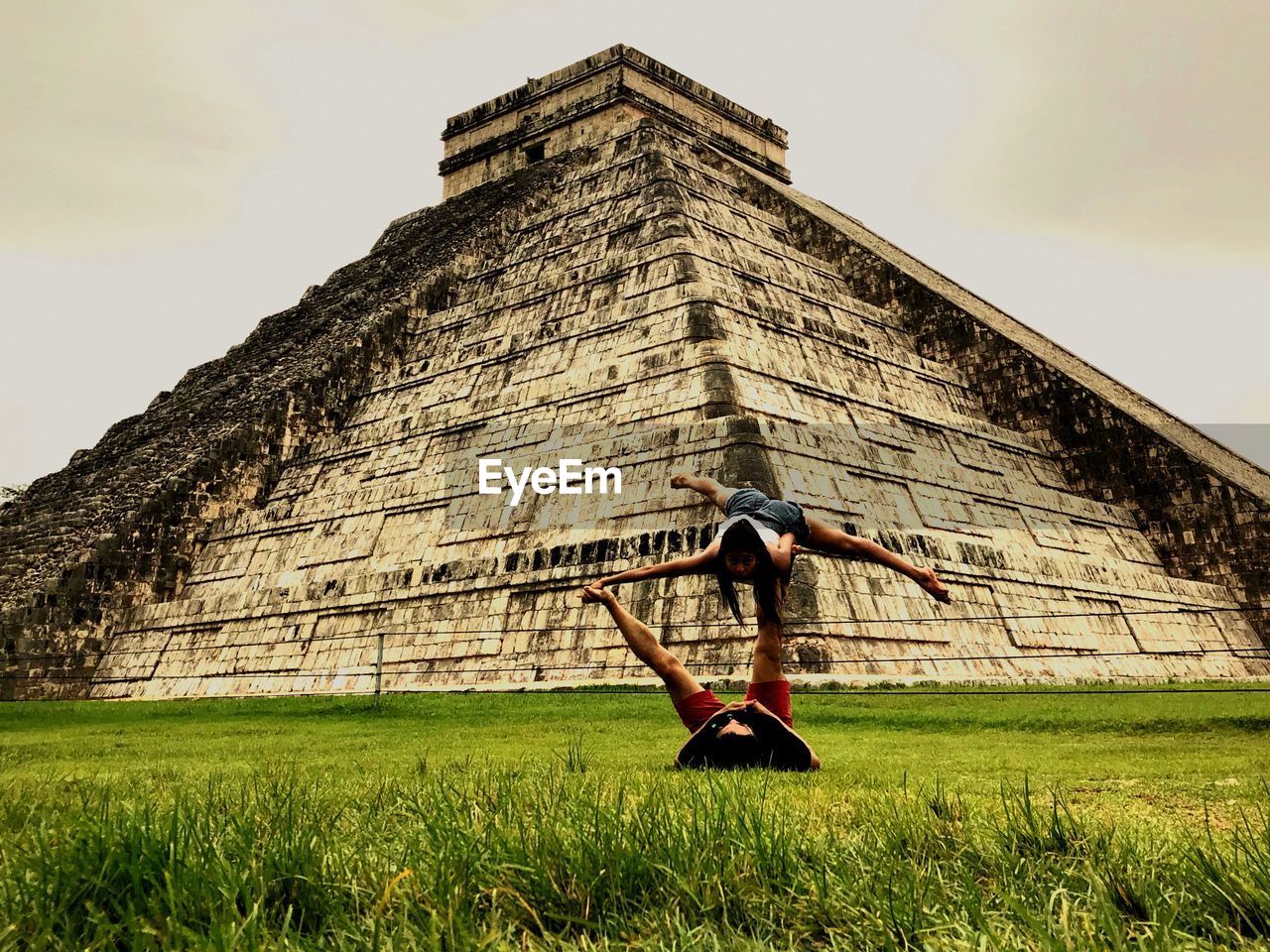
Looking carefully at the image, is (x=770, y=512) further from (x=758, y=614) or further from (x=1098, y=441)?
(x=1098, y=441)

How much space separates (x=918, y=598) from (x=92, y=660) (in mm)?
13489

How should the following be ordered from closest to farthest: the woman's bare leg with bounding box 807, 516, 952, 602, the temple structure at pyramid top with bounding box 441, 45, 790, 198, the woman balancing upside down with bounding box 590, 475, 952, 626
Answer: the woman's bare leg with bounding box 807, 516, 952, 602
the woman balancing upside down with bounding box 590, 475, 952, 626
the temple structure at pyramid top with bounding box 441, 45, 790, 198

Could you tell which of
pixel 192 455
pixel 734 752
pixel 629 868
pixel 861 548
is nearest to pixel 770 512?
pixel 861 548

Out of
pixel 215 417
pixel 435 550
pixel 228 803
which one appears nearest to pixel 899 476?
pixel 435 550

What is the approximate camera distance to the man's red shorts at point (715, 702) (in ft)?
16.0

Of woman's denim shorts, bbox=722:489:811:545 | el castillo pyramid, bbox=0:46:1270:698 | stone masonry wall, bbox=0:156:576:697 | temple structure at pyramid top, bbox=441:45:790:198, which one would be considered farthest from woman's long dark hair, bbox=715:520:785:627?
temple structure at pyramid top, bbox=441:45:790:198

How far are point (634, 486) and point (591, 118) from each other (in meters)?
16.2

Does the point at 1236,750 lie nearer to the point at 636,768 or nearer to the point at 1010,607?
the point at 636,768

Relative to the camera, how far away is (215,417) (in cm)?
2302

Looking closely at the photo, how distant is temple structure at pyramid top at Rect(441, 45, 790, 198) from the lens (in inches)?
1062
